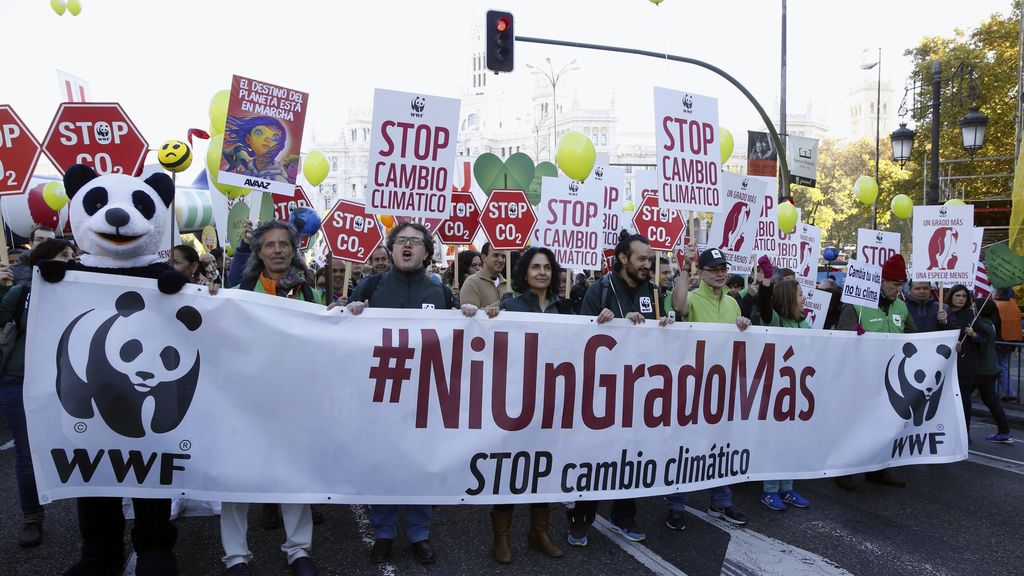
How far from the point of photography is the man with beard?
4.91 meters

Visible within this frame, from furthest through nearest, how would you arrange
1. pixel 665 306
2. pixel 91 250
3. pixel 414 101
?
pixel 414 101
pixel 665 306
pixel 91 250

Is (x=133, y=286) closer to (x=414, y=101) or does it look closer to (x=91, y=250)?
(x=91, y=250)

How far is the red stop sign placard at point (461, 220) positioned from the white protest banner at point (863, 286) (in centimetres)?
501

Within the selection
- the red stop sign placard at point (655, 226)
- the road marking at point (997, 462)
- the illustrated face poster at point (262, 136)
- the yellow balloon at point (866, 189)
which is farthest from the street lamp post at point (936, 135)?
the illustrated face poster at point (262, 136)

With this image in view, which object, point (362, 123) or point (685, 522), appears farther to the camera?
point (362, 123)

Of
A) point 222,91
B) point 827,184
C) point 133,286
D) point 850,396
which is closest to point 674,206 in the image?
point 850,396

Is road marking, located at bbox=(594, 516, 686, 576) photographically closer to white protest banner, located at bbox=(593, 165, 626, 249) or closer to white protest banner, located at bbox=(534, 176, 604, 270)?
white protest banner, located at bbox=(534, 176, 604, 270)

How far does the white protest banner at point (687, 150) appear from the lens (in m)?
6.36

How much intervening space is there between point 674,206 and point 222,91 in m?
7.03

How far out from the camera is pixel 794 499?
5785mm

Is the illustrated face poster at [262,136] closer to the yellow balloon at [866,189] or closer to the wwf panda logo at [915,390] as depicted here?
the wwf panda logo at [915,390]

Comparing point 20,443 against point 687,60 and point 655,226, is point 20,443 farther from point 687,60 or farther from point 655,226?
point 687,60

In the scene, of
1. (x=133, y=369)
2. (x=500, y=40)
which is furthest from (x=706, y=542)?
(x=500, y=40)

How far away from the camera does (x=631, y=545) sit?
4.91 m
